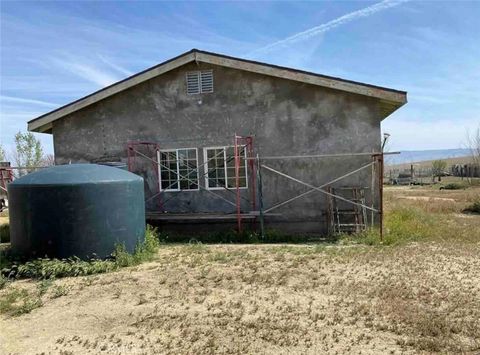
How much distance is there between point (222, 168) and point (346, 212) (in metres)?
3.81

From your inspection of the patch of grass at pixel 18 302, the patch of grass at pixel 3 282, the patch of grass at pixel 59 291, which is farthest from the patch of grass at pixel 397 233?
the patch of grass at pixel 3 282

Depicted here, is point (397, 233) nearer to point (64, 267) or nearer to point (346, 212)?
point (346, 212)

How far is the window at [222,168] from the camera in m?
13.5

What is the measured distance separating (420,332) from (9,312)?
5.67 meters

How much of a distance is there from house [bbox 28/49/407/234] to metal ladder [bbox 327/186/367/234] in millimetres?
87

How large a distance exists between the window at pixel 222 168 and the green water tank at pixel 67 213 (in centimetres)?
453

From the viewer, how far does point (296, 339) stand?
17.6 ft

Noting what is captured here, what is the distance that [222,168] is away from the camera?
13711 mm

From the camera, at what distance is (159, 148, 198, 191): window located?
547 inches

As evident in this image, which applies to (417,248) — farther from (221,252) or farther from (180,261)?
(180,261)

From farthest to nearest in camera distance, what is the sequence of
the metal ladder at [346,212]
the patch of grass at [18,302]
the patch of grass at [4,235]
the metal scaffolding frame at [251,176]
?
the patch of grass at [4,235] → the metal ladder at [346,212] → the metal scaffolding frame at [251,176] → the patch of grass at [18,302]

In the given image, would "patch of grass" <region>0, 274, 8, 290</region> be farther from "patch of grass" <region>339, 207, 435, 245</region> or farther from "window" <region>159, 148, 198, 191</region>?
"patch of grass" <region>339, 207, 435, 245</region>

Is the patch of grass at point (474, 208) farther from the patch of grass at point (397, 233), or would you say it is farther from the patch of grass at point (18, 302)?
the patch of grass at point (18, 302)

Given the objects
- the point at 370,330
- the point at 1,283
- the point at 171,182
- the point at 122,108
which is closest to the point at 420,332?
the point at 370,330
